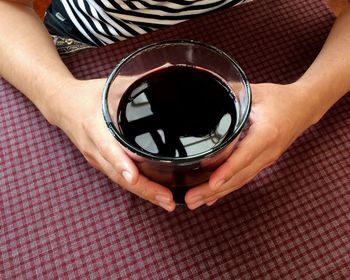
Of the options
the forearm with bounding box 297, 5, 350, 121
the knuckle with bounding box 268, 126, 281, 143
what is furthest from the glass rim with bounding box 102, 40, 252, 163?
the forearm with bounding box 297, 5, 350, 121

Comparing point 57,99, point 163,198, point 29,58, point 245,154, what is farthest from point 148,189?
point 29,58

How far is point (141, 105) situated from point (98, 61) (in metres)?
0.26

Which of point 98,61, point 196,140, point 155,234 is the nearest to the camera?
point 196,140

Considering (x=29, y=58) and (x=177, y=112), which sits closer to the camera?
(x=177, y=112)

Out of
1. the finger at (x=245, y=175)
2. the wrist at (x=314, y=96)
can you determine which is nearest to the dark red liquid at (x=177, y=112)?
the finger at (x=245, y=175)

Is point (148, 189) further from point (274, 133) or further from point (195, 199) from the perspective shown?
point (274, 133)

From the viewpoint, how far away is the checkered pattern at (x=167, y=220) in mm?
632

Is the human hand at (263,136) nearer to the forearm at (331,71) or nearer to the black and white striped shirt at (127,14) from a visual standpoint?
the forearm at (331,71)

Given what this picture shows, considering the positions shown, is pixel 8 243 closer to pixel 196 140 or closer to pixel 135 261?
pixel 135 261

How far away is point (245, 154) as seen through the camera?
0.60 meters

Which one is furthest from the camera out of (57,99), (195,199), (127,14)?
(127,14)

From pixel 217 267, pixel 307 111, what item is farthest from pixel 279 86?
pixel 217 267

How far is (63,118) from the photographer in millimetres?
712

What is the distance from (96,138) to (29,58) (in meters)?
0.29
